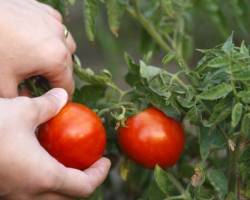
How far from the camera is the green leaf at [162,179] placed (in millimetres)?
1394

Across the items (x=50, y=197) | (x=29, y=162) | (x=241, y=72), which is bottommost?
(x=50, y=197)

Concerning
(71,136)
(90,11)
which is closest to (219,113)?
(71,136)

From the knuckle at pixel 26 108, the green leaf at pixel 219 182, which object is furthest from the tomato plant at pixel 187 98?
the knuckle at pixel 26 108

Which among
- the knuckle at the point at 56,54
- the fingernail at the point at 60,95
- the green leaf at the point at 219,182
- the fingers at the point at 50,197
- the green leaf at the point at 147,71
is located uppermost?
the knuckle at the point at 56,54

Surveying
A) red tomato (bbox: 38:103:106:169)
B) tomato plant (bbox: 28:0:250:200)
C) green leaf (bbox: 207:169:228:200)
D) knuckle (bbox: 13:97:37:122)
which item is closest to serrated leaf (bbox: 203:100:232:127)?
tomato plant (bbox: 28:0:250:200)

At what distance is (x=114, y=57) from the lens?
2811 millimetres

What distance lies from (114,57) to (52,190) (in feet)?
5.02

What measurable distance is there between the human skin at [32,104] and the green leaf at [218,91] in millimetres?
279

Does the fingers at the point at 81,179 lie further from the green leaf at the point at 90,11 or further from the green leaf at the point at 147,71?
the green leaf at the point at 90,11

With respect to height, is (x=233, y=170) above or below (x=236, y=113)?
below

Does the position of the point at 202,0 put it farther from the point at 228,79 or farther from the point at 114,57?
the point at 114,57

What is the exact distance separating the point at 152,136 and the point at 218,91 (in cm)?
22

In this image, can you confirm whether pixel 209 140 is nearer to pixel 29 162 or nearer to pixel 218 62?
pixel 218 62

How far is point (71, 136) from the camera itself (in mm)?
1395
